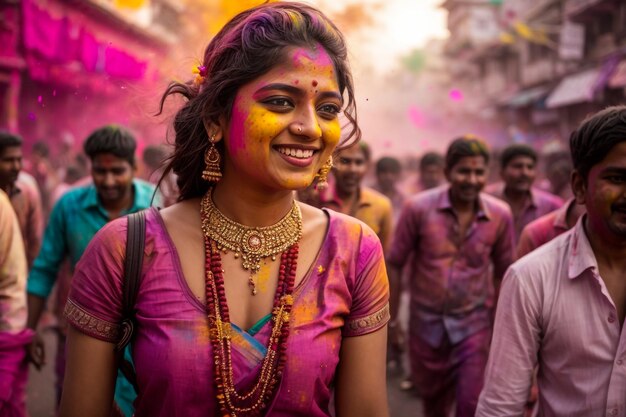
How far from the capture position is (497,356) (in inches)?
105

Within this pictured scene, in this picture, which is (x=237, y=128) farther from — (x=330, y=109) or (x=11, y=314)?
(x=11, y=314)

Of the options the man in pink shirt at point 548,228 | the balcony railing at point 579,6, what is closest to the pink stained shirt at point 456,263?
the man in pink shirt at point 548,228

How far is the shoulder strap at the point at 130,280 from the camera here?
210 cm

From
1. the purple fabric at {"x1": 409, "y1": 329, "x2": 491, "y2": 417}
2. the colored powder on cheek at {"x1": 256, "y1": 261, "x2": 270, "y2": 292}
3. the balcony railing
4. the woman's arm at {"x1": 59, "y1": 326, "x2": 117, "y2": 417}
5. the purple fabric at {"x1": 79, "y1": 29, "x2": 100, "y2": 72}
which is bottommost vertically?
the purple fabric at {"x1": 409, "y1": 329, "x2": 491, "y2": 417}

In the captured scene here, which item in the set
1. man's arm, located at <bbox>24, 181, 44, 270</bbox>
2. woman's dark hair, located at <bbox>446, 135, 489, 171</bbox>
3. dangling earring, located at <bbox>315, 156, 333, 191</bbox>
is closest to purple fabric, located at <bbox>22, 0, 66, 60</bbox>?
man's arm, located at <bbox>24, 181, 44, 270</bbox>

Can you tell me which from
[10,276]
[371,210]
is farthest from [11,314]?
[371,210]

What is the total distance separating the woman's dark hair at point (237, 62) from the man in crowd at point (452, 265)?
9.98 feet

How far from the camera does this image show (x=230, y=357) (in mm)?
2088

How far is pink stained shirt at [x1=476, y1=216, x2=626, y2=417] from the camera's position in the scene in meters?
2.50

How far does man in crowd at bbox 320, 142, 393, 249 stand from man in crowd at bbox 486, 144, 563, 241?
119cm

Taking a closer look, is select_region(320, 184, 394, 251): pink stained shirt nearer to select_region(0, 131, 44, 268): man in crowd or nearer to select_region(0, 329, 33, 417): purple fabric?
select_region(0, 131, 44, 268): man in crowd

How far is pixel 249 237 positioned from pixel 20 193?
427 centimetres

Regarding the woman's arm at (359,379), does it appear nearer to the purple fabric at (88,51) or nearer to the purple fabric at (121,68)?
the purple fabric at (121,68)

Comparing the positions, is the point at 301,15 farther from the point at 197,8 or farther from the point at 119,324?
the point at 197,8
